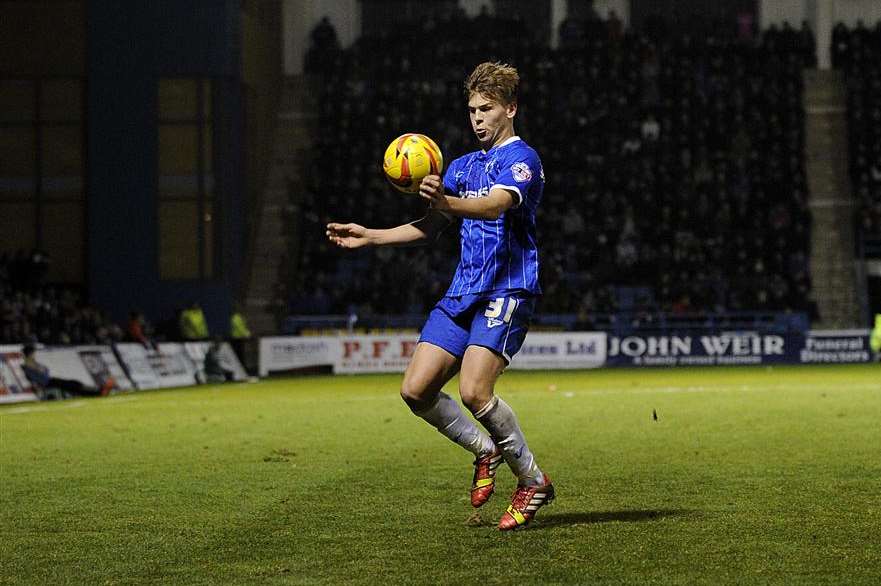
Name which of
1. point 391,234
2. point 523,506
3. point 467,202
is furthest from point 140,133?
point 467,202

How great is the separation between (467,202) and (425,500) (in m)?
2.73

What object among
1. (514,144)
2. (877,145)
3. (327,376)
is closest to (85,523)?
(514,144)

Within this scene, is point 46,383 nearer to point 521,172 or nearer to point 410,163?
point 410,163

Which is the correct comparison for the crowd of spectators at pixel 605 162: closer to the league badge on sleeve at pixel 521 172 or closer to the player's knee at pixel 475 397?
the player's knee at pixel 475 397

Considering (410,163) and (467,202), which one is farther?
(410,163)

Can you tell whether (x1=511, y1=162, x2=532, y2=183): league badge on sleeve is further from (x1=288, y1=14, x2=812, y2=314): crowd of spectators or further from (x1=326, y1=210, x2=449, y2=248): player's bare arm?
(x1=288, y1=14, x2=812, y2=314): crowd of spectators

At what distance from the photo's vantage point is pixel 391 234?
25.1ft

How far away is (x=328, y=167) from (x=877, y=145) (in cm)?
1651

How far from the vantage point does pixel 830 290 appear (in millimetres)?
39312

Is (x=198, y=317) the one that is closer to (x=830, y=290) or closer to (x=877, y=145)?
(x=830, y=290)

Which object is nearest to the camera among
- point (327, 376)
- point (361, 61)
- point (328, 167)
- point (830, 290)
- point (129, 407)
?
point (129, 407)

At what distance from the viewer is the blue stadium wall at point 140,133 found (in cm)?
3716

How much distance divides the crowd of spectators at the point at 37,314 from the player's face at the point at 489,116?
66.2 ft

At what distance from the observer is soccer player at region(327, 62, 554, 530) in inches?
296
